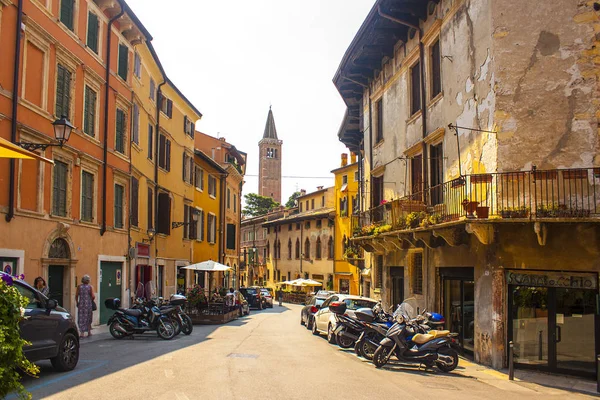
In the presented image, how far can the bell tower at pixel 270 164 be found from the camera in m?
130

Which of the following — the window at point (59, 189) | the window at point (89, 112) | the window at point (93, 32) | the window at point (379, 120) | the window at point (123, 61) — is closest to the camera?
the window at point (59, 189)

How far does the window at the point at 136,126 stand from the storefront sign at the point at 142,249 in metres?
4.25

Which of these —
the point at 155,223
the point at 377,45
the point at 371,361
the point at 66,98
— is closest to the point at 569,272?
the point at 371,361

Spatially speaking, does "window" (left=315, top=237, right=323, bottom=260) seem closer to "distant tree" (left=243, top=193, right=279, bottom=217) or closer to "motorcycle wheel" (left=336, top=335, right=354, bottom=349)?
"distant tree" (left=243, top=193, right=279, bottom=217)

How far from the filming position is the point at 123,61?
75.3 feet

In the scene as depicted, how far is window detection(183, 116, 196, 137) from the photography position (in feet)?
111

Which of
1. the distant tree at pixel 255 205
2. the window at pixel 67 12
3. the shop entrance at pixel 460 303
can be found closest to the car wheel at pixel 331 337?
the shop entrance at pixel 460 303

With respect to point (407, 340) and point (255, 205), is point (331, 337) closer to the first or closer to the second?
point (407, 340)

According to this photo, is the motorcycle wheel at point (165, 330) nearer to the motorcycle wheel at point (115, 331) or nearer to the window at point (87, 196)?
the motorcycle wheel at point (115, 331)

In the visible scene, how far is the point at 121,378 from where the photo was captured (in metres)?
9.94

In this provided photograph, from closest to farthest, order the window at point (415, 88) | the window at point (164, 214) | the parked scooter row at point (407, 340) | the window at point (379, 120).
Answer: the parked scooter row at point (407, 340)
the window at point (415, 88)
the window at point (379, 120)
the window at point (164, 214)

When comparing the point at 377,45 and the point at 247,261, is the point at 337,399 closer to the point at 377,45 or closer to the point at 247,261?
the point at 377,45

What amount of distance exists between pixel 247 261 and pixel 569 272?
66.0 meters

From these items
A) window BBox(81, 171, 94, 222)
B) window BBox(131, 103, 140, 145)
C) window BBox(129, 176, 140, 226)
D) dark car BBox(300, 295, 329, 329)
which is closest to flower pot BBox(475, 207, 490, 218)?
dark car BBox(300, 295, 329, 329)
